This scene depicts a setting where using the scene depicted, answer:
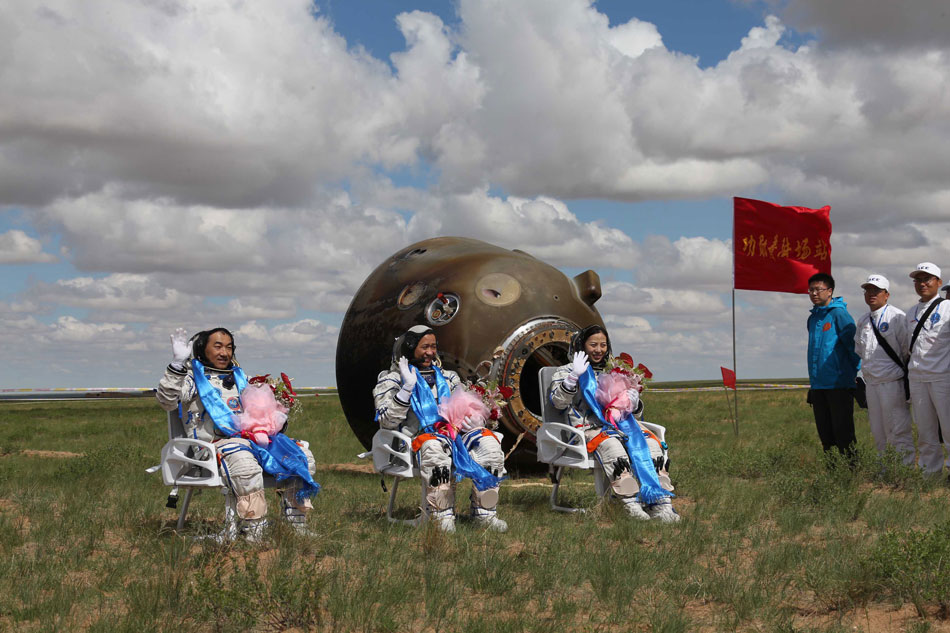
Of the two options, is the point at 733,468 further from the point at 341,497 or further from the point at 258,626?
the point at 258,626

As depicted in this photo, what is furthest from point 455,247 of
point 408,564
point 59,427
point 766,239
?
point 59,427

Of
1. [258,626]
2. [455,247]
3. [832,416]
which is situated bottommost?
[258,626]

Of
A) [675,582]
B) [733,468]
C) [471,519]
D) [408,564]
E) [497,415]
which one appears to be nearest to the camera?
[675,582]

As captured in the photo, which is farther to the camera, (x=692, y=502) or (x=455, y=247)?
(x=455, y=247)

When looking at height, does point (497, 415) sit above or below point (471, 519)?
above

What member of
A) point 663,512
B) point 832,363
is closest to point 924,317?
point 832,363

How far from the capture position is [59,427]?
21.9 m

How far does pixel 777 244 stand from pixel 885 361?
566 cm

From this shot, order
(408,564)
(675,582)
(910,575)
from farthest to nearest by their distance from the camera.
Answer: (408,564)
(675,582)
(910,575)

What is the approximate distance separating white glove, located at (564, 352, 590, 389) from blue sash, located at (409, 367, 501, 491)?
1.06m

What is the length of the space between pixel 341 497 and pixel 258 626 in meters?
4.46

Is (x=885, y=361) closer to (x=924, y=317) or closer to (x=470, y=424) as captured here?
(x=924, y=317)

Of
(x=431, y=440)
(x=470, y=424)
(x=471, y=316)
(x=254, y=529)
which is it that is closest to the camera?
(x=254, y=529)

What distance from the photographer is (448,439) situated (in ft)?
24.1
